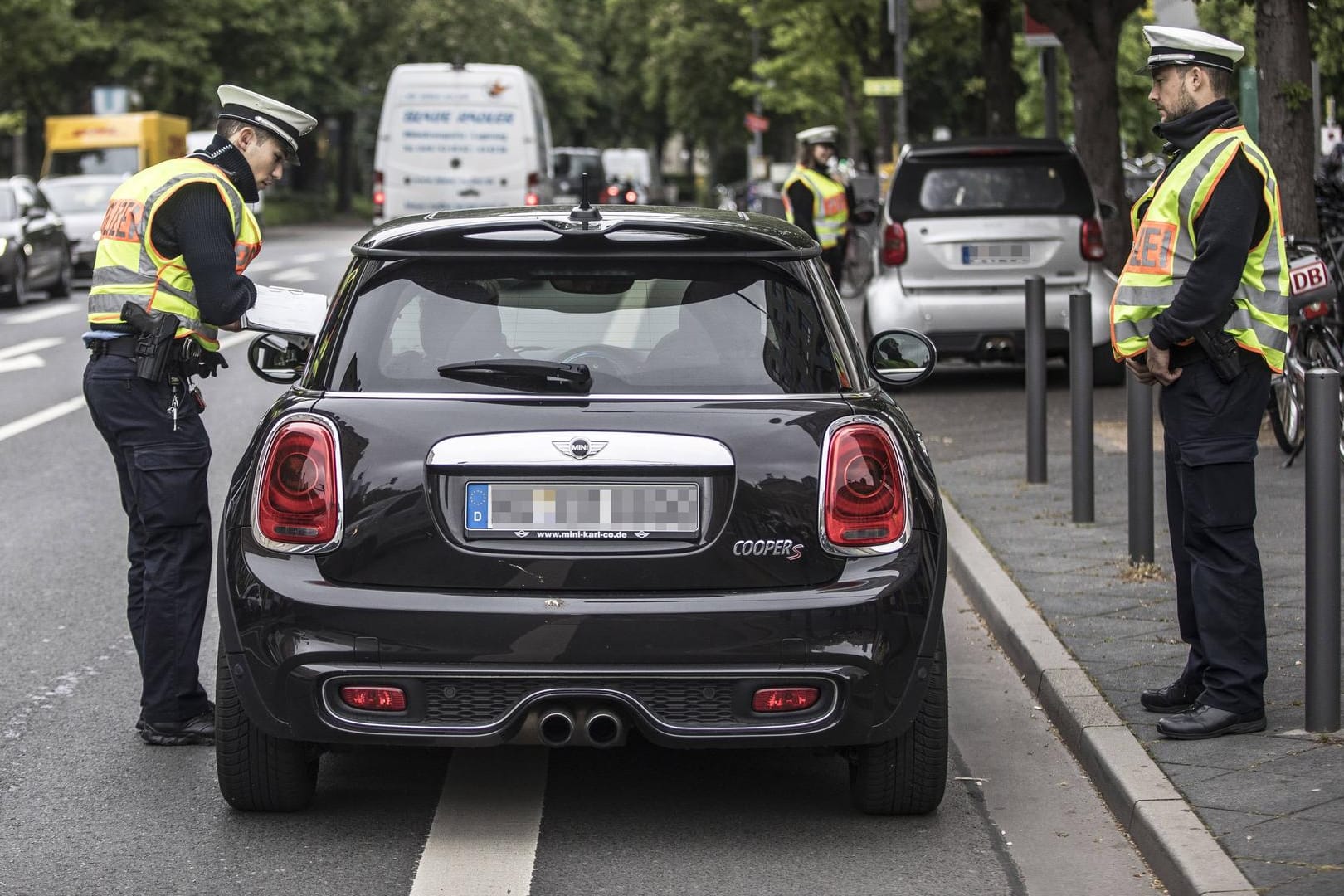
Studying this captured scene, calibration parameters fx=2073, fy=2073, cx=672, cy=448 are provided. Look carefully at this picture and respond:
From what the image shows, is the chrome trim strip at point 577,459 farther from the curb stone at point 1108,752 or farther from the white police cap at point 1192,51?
the white police cap at point 1192,51

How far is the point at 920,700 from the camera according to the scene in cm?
482

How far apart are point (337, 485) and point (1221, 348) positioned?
235 centimetres

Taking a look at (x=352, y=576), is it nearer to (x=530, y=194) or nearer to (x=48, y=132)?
(x=530, y=194)

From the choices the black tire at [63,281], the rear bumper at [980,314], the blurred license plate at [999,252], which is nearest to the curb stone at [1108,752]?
the rear bumper at [980,314]

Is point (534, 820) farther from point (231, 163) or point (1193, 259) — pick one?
point (1193, 259)

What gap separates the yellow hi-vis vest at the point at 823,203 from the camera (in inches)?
669

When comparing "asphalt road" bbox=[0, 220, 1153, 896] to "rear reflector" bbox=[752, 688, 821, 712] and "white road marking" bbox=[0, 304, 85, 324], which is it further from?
"white road marking" bbox=[0, 304, 85, 324]

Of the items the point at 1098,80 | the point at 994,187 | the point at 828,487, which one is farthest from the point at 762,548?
the point at 1098,80

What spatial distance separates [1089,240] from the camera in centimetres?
1445

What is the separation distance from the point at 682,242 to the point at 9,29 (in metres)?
43.5

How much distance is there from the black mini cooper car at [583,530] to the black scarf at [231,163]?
1178 millimetres

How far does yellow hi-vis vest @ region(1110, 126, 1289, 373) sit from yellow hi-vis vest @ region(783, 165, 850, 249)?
37.0 ft

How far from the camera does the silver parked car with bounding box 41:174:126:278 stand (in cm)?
3075

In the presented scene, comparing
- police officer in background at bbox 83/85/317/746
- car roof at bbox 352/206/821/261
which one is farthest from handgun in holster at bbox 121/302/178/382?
car roof at bbox 352/206/821/261
